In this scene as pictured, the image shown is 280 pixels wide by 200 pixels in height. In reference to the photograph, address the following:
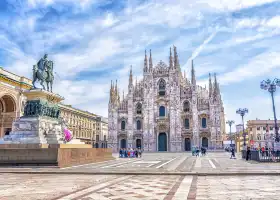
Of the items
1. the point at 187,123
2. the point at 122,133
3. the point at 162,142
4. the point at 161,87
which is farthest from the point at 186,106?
the point at 122,133

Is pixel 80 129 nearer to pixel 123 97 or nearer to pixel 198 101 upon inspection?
pixel 123 97

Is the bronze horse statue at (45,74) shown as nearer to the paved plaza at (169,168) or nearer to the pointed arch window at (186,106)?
the paved plaza at (169,168)

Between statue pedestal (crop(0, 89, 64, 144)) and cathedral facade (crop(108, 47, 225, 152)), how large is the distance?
120 feet

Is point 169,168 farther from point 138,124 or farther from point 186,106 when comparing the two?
point 138,124

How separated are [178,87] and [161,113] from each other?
6.55 metres

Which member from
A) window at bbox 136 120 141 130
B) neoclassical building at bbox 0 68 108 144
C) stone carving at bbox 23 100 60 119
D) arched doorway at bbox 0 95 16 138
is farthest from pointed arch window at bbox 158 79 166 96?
stone carving at bbox 23 100 60 119

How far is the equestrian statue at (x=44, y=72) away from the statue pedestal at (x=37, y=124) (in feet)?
3.31

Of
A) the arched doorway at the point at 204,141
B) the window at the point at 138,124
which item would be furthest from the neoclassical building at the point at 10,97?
the arched doorway at the point at 204,141

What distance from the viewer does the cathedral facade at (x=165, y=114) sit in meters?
51.6

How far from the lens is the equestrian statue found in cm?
1833

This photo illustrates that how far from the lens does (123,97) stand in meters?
59.0

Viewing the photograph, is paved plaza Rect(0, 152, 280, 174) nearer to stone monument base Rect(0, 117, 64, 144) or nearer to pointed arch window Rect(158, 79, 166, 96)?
stone monument base Rect(0, 117, 64, 144)

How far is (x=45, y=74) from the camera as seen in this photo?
18578 mm

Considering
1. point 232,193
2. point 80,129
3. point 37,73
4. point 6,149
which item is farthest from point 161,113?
point 232,193
